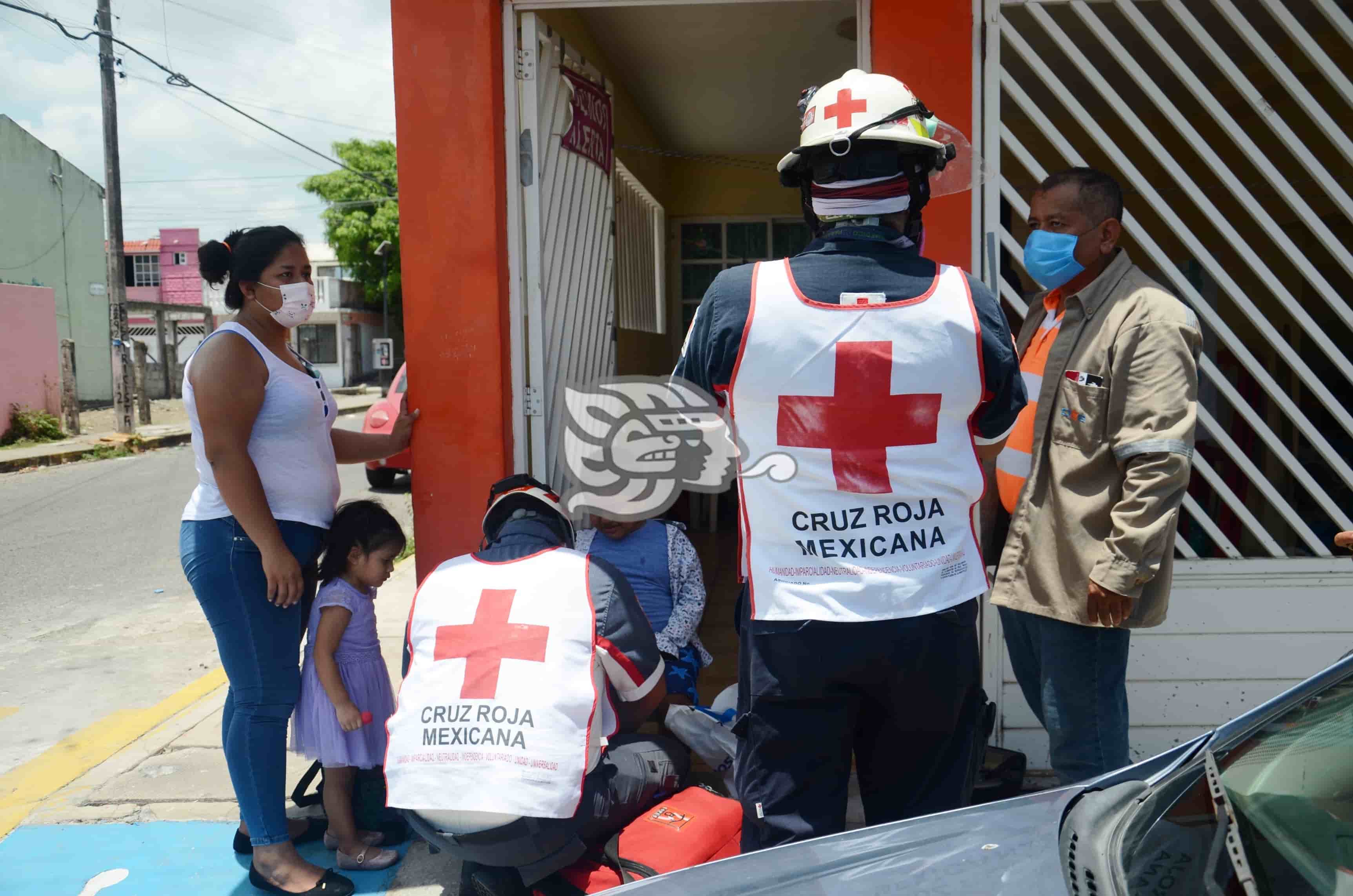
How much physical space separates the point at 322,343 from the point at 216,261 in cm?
4126

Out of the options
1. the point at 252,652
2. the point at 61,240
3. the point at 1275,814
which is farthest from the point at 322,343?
the point at 1275,814

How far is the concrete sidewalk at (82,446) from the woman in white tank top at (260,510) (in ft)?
33.4

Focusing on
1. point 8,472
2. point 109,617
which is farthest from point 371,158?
point 109,617

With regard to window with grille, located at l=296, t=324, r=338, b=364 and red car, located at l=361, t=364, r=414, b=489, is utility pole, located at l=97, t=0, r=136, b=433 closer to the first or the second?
red car, located at l=361, t=364, r=414, b=489

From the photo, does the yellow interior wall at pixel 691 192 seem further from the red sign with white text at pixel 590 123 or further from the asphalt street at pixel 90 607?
the asphalt street at pixel 90 607

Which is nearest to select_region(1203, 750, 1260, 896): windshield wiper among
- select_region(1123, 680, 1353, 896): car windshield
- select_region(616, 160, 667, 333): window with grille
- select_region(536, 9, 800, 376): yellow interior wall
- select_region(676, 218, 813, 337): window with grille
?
select_region(1123, 680, 1353, 896): car windshield

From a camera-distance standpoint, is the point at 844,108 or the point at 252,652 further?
the point at 252,652

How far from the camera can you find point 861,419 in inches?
71.1

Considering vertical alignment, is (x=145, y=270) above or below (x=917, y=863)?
above

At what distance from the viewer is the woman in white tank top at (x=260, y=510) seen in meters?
2.68

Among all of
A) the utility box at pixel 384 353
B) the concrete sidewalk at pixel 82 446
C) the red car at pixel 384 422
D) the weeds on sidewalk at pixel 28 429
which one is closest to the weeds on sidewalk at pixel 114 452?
the concrete sidewalk at pixel 82 446

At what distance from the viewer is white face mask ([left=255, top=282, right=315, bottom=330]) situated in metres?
2.88

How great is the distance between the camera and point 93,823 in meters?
3.34

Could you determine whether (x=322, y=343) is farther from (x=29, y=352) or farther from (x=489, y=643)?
(x=489, y=643)
